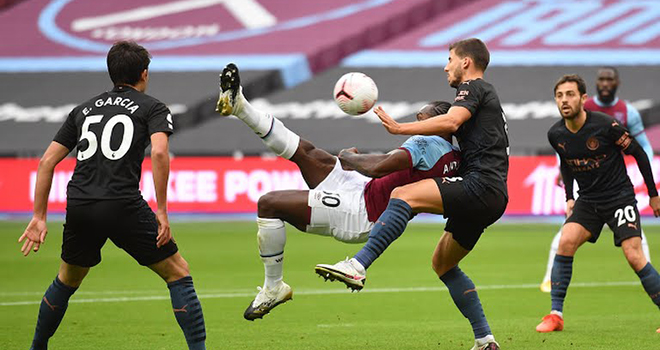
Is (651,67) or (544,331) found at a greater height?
(651,67)

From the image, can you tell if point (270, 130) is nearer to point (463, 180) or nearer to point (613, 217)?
point (463, 180)

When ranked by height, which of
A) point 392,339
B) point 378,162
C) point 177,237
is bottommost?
point 177,237

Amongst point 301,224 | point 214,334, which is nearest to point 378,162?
point 301,224

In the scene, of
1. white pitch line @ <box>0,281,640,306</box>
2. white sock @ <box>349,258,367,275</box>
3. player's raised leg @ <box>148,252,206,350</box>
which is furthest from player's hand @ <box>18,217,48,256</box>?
white pitch line @ <box>0,281,640,306</box>

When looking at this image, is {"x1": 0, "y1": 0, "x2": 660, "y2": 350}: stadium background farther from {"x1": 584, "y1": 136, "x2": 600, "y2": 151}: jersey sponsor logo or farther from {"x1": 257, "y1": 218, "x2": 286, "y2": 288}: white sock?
{"x1": 584, "y1": 136, "x2": 600, "y2": 151}: jersey sponsor logo

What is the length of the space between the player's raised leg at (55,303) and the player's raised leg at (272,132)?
146 cm

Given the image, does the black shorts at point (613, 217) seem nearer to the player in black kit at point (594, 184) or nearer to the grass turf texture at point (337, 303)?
the player in black kit at point (594, 184)

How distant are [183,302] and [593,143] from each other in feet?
12.7

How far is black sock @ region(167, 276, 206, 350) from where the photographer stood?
6.48m

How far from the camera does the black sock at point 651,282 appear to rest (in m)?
8.17

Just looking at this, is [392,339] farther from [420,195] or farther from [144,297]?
[144,297]

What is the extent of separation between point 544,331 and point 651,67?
2151 centimetres

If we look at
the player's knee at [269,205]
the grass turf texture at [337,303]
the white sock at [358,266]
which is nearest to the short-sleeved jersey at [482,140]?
the white sock at [358,266]

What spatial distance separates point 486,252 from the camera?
1567 centimetres
